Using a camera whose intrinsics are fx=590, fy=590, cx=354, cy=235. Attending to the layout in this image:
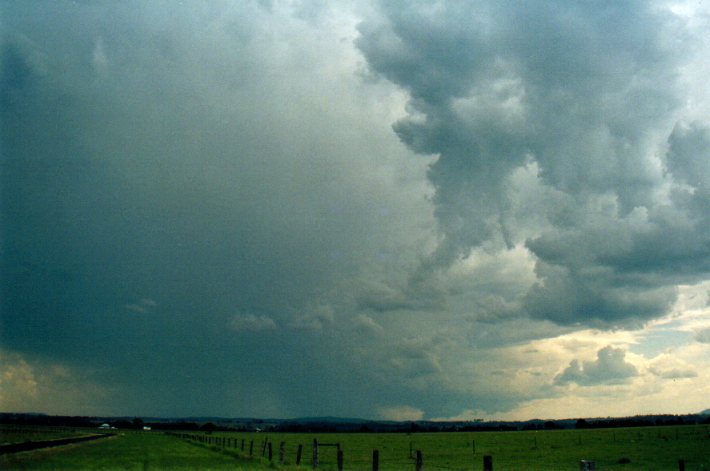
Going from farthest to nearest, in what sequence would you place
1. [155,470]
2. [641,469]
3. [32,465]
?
[641,469]
[32,465]
[155,470]

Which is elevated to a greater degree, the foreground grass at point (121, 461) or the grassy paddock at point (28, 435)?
the foreground grass at point (121, 461)

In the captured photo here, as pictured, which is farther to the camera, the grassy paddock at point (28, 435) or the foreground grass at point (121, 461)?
the grassy paddock at point (28, 435)

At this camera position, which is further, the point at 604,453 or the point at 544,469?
the point at 604,453

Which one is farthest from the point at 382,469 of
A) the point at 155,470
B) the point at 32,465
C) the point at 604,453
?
the point at 604,453

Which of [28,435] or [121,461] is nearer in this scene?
[121,461]

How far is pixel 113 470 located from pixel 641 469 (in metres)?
39.4

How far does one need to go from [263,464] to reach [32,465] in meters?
14.1

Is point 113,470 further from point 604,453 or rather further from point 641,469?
point 604,453

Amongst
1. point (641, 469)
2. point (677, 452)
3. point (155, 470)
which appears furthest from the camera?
point (677, 452)

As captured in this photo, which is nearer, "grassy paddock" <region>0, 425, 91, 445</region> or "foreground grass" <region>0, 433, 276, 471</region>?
"foreground grass" <region>0, 433, 276, 471</region>

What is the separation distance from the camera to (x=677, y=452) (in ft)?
210

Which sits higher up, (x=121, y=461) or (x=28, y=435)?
(x=121, y=461)

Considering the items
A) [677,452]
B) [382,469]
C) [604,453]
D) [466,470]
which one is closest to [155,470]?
[382,469]

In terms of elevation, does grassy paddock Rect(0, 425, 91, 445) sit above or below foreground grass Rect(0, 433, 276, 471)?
below
